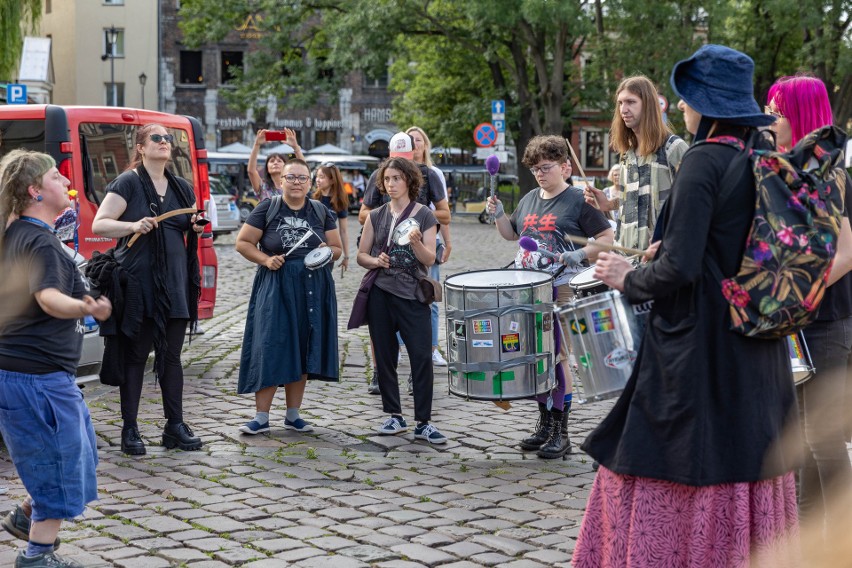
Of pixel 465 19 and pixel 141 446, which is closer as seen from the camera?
pixel 141 446

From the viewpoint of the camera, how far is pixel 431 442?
24.4ft

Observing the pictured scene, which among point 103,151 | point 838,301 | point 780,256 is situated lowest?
point 838,301

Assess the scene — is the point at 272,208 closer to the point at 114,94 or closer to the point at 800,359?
the point at 800,359

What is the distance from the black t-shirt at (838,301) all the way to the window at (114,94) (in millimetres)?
55386

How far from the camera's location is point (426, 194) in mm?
9664

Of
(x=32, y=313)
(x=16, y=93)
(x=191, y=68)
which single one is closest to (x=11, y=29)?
(x=16, y=93)

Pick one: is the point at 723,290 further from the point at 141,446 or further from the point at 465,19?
the point at 465,19

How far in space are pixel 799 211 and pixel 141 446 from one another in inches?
184

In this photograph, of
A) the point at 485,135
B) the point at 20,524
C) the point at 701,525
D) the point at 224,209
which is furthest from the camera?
the point at 224,209

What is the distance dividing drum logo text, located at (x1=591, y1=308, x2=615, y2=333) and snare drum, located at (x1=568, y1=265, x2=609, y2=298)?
59 cm

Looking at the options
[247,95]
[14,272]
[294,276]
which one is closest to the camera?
[14,272]

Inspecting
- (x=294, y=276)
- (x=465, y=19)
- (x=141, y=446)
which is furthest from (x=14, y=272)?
(x=465, y=19)

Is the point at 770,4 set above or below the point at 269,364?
above

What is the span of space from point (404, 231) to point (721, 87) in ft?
12.9
